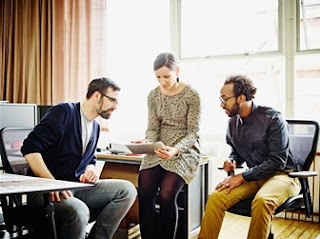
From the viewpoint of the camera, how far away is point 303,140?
2.25 metres

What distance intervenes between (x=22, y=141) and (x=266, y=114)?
1325mm

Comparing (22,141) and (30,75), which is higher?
(30,75)

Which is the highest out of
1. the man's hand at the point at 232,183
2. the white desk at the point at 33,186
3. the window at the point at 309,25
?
the window at the point at 309,25

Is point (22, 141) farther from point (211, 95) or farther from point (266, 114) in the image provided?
point (211, 95)

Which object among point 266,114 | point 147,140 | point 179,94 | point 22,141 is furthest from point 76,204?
point 266,114

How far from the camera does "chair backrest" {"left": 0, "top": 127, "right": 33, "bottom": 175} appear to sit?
184cm

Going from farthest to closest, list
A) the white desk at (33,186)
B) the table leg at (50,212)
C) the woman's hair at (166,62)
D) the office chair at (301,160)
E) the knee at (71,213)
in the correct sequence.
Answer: the woman's hair at (166,62) < the office chair at (301,160) < the knee at (71,213) < the table leg at (50,212) < the white desk at (33,186)

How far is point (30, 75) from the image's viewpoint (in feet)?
13.8

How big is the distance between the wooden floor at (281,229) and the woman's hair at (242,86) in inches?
44.9

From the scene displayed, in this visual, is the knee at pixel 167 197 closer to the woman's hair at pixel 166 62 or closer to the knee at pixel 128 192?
A: the knee at pixel 128 192

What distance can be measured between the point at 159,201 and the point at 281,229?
4.17 ft

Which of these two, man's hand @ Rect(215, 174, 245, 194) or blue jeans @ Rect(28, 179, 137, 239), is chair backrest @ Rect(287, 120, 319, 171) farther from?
blue jeans @ Rect(28, 179, 137, 239)

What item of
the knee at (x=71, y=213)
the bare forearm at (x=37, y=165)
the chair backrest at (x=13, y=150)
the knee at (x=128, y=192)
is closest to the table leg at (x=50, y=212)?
the knee at (x=71, y=213)

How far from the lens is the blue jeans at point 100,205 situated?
1.69 metres
